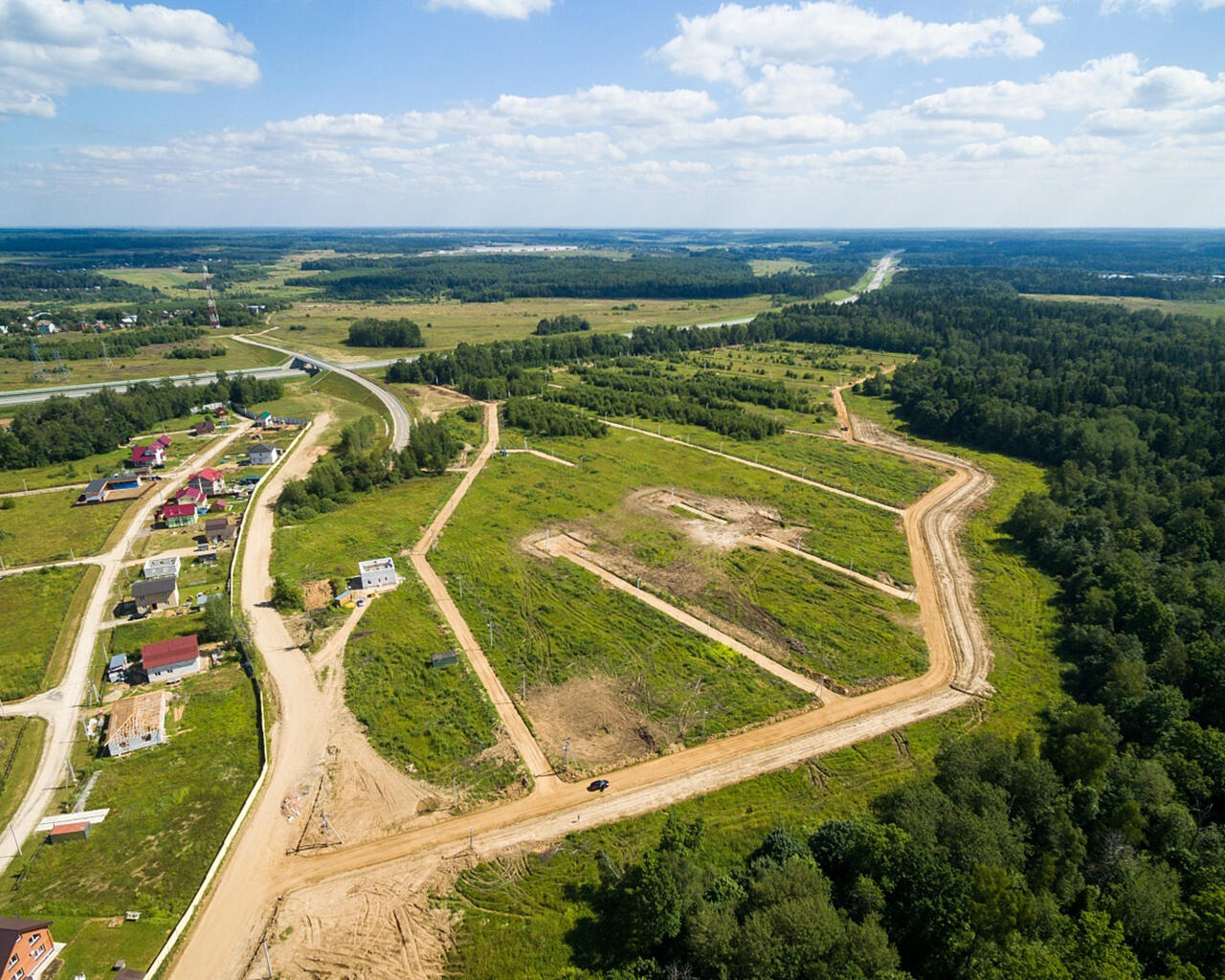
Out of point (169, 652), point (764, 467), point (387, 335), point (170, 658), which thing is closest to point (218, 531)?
point (169, 652)

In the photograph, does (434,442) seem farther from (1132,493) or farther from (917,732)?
(1132,493)

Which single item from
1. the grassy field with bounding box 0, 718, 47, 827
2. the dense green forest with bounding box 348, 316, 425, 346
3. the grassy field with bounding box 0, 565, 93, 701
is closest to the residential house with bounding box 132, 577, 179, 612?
the grassy field with bounding box 0, 565, 93, 701

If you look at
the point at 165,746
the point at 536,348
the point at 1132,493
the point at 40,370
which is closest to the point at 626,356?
the point at 536,348

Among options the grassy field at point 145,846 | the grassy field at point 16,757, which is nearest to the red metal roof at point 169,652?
the grassy field at point 145,846

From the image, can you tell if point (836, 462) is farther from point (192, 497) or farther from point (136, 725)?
point (192, 497)

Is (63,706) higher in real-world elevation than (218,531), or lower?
lower

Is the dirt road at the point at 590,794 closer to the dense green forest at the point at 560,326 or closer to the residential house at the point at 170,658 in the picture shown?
the residential house at the point at 170,658

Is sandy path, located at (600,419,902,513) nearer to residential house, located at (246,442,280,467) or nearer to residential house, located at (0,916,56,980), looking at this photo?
residential house, located at (246,442,280,467)
